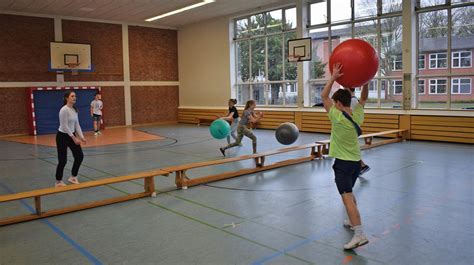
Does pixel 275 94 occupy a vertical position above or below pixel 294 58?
below

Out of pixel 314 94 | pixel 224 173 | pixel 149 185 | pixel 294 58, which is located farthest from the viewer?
pixel 314 94

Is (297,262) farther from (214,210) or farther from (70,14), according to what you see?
(70,14)

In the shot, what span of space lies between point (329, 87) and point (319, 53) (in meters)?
10.3

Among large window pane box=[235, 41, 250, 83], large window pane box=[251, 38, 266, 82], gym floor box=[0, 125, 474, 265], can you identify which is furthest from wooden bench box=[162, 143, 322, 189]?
large window pane box=[235, 41, 250, 83]

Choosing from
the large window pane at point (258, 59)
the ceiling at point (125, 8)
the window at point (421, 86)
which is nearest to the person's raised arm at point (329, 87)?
the window at point (421, 86)

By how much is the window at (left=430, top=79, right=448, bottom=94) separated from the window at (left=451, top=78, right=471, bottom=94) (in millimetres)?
208

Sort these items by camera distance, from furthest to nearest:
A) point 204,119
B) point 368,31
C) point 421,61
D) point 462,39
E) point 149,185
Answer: point 204,119 → point 368,31 → point 421,61 → point 462,39 → point 149,185

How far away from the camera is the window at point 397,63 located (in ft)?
37.8

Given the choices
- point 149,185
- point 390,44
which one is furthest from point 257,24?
point 149,185

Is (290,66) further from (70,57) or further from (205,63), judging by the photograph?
(70,57)

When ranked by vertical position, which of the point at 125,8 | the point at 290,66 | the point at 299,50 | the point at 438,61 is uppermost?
the point at 125,8

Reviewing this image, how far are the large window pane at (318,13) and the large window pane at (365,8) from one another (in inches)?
42.8

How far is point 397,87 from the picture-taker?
11688 millimetres

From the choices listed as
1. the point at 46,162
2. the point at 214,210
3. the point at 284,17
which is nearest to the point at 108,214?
the point at 214,210
